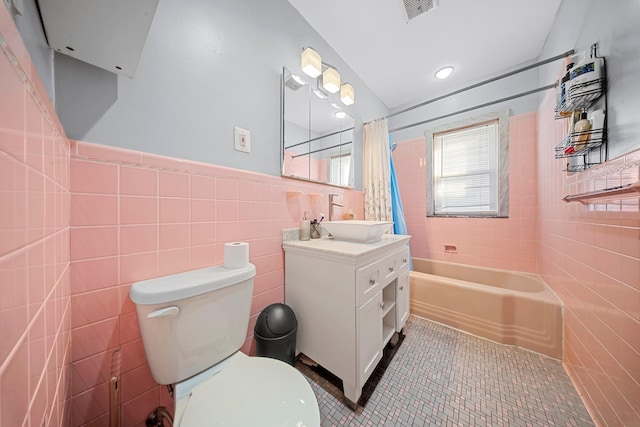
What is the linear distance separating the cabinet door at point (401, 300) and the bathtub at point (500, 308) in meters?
0.37

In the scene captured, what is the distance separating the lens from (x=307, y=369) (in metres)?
1.26

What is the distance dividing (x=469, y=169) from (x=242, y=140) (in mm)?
2424

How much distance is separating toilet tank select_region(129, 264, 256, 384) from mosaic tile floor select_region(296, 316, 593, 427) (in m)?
0.68

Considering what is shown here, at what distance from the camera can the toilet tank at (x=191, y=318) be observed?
2.21 feet

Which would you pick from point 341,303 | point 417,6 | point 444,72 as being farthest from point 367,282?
point 444,72

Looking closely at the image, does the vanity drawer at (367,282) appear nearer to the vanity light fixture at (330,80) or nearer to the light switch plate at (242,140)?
the light switch plate at (242,140)

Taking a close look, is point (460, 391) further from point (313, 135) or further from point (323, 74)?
point (323, 74)

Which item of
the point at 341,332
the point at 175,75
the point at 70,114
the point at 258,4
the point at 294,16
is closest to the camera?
the point at 70,114

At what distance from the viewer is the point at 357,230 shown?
130 cm

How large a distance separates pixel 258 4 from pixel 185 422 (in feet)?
6.48

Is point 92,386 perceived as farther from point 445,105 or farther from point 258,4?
point 445,105

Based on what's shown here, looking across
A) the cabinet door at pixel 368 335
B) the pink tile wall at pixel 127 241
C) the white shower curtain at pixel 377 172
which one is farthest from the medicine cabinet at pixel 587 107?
the pink tile wall at pixel 127 241

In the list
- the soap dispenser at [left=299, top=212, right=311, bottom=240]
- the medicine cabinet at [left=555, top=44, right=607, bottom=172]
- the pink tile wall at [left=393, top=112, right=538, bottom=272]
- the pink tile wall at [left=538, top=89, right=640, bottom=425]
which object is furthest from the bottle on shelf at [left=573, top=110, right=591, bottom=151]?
the soap dispenser at [left=299, top=212, right=311, bottom=240]

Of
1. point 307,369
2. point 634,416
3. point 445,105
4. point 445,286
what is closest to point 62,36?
point 307,369
